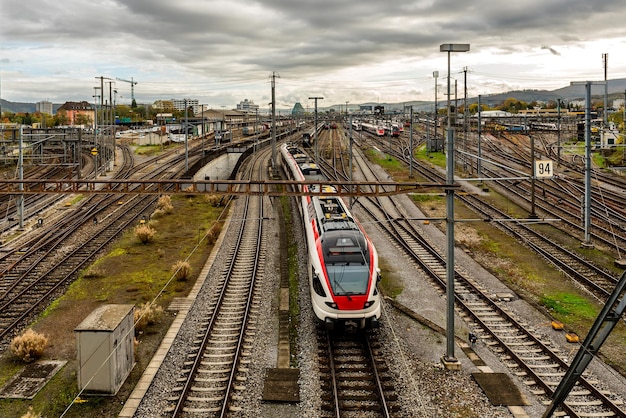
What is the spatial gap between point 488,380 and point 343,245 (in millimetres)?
5833

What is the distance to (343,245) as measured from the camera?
16.2 m

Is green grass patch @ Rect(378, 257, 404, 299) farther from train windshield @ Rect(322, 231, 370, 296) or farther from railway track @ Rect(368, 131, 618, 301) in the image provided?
railway track @ Rect(368, 131, 618, 301)

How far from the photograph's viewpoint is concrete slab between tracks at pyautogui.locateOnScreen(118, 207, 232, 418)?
1206cm

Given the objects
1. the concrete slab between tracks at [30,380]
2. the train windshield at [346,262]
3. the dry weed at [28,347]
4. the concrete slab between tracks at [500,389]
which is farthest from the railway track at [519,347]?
the dry weed at [28,347]

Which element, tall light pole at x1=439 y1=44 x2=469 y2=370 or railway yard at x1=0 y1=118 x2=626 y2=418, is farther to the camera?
tall light pole at x1=439 y1=44 x2=469 y2=370

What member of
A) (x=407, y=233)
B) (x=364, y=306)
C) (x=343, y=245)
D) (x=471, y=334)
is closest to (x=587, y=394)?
(x=471, y=334)

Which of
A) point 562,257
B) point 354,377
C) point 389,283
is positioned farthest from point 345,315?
point 562,257

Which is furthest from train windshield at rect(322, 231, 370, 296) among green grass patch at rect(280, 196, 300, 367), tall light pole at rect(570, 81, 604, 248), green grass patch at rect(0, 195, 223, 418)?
tall light pole at rect(570, 81, 604, 248)

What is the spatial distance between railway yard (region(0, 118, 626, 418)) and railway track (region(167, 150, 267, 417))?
6cm

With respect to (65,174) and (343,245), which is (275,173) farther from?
(343,245)

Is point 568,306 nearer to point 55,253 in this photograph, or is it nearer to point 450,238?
point 450,238

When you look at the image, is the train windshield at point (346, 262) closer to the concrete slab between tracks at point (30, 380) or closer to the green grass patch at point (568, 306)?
the green grass patch at point (568, 306)

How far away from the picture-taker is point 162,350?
14938 mm

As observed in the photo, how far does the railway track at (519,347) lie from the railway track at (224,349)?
5.81m
